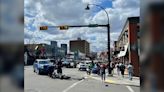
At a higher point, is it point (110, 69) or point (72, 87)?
point (110, 69)

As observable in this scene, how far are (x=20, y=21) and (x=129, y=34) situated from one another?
36.9m

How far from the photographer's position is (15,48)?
199 centimetres

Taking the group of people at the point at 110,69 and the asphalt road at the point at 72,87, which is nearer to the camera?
the asphalt road at the point at 72,87

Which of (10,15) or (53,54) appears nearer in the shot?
(10,15)

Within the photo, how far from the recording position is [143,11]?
190cm

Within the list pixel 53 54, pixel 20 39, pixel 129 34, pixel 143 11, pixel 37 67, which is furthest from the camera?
pixel 53 54

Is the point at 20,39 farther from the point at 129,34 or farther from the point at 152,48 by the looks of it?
the point at 129,34

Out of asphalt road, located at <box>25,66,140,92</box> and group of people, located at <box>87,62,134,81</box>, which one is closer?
asphalt road, located at <box>25,66,140,92</box>

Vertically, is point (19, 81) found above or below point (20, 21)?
below

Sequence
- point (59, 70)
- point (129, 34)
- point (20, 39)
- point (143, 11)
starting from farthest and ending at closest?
1. point (129, 34)
2. point (59, 70)
3. point (20, 39)
4. point (143, 11)

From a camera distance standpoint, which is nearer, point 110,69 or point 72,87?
point 72,87

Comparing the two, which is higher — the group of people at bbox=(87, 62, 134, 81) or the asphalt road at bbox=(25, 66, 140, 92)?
the group of people at bbox=(87, 62, 134, 81)

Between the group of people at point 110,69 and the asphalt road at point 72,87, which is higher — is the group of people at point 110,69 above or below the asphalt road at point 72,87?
above

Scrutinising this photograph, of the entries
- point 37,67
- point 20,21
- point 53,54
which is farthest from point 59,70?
point 53,54
